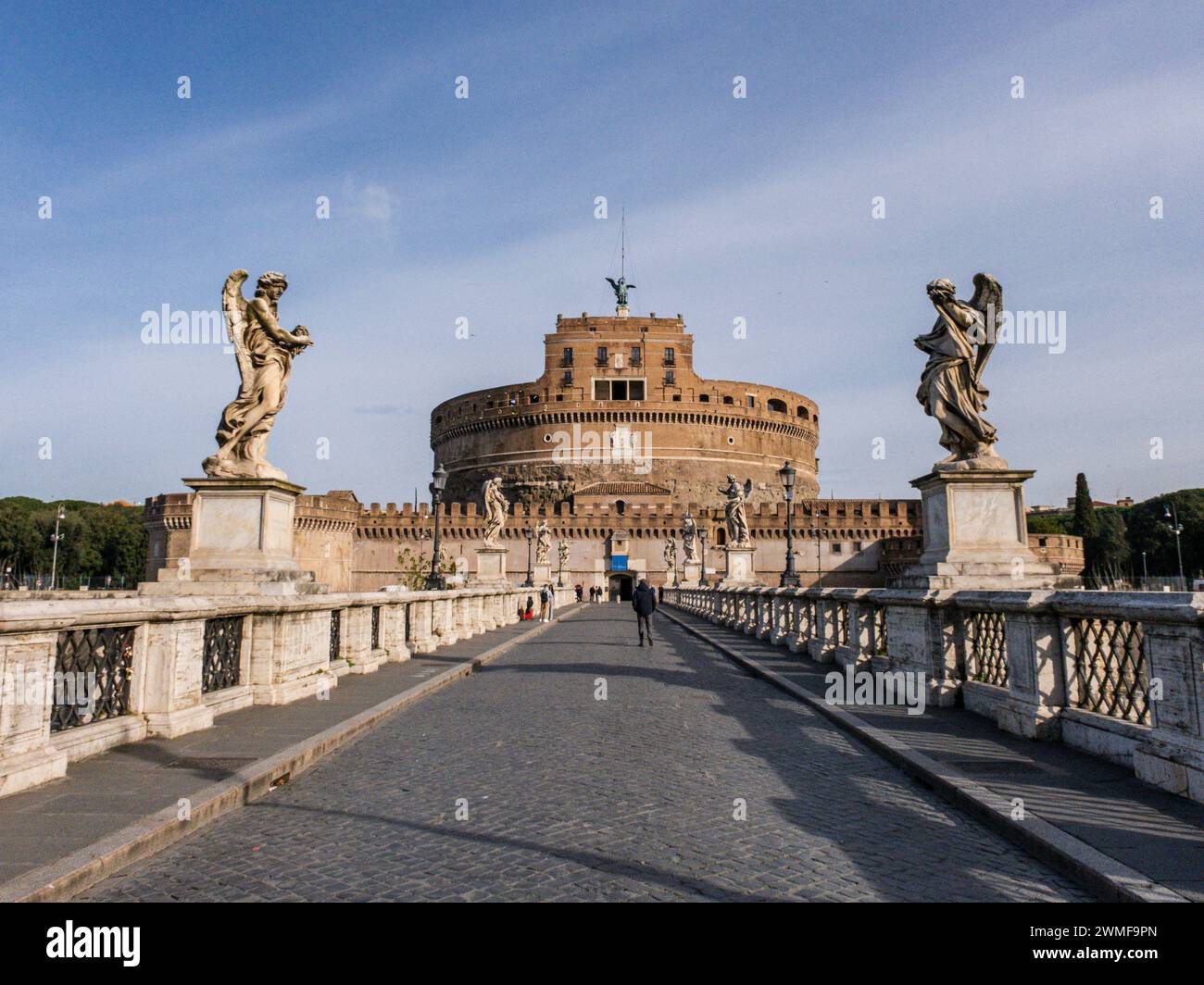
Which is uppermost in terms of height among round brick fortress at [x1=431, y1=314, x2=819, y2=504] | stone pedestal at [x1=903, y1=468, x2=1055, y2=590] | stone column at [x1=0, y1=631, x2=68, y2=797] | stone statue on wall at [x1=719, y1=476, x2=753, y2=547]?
round brick fortress at [x1=431, y1=314, x2=819, y2=504]

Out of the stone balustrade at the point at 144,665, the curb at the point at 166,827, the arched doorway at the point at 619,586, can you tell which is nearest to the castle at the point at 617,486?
the arched doorway at the point at 619,586

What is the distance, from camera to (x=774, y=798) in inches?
209

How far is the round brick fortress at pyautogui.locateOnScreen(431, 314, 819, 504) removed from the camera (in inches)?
3406

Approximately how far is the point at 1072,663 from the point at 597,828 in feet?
12.7

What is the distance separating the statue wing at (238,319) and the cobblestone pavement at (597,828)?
13.4ft

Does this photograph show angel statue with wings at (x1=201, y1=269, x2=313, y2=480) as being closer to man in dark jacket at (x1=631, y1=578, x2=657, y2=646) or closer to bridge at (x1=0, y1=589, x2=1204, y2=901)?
bridge at (x1=0, y1=589, x2=1204, y2=901)

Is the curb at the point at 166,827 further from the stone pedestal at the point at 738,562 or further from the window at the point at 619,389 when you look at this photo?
the window at the point at 619,389

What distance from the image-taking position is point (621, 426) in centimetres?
8750

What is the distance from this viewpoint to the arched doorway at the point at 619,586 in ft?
243

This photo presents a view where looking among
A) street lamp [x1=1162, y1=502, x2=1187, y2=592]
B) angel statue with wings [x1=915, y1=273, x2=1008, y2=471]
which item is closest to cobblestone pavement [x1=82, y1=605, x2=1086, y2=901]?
angel statue with wings [x1=915, y1=273, x2=1008, y2=471]

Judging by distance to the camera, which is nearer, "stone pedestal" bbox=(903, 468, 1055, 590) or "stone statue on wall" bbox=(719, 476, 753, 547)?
"stone pedestal" bbox=(903, 468, 1055, 590)

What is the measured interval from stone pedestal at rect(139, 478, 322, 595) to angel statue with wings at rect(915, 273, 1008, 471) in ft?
22.1
